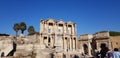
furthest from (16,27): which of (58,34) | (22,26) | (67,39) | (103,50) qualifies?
(103,50)

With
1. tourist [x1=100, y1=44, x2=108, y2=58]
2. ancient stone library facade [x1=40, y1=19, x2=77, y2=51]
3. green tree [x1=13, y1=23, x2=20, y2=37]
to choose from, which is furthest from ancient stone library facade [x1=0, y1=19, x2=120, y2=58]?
tourist [x1=100, y1=44, x2=108, y2=58]

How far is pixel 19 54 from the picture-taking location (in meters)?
35.5

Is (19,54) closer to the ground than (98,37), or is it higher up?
closer to the ground

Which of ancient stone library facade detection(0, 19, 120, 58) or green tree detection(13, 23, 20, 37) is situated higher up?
green tree detection(13, 23, 20, 37)

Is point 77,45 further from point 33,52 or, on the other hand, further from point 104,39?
point 33,52

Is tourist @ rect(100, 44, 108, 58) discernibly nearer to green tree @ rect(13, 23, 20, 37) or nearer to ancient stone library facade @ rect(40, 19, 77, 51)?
ancient stone library facade @ rect(40, 19, 77, 51)

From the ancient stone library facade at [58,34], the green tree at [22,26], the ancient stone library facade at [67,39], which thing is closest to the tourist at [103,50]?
the ancient stone library facade at [67,39]

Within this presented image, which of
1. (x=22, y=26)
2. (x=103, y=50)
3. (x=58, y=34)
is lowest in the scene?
(x=103, y=50)

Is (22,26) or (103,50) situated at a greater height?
(22,26)

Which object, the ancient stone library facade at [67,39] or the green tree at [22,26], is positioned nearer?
the ancient stone library facade at [67,39]

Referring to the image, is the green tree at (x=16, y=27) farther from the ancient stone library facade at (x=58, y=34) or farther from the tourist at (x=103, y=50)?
the tourist at (x=103, y=50)

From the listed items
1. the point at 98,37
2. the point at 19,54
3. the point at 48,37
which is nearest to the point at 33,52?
the point at 19,54

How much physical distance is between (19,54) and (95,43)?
26.7 meters

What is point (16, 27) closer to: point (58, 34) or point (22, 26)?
point (22, 26)
